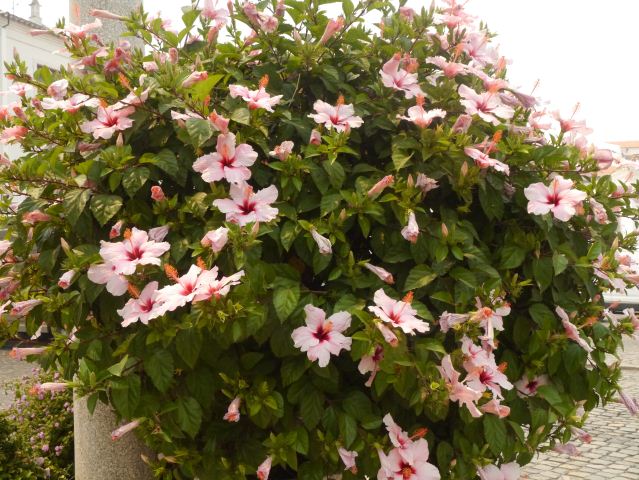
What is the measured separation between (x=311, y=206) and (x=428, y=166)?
36 cm

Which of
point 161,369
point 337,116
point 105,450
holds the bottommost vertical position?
point 105,450

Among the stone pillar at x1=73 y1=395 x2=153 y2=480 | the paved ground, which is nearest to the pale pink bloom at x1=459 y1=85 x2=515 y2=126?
the stone pillar at x1=73 y1=395 x2=153 y2=480

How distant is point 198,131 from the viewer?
6.04 ft

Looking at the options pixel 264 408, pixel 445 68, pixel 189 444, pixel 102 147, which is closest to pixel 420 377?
pixel 264 408

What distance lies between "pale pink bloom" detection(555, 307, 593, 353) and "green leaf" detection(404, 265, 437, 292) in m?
0.42

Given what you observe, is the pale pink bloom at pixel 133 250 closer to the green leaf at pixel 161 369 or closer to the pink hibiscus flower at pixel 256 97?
the green leaf at pixel 161 369

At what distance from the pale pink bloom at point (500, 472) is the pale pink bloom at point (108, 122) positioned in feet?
4.56

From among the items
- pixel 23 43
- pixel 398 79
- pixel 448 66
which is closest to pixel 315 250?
pixel 398 79

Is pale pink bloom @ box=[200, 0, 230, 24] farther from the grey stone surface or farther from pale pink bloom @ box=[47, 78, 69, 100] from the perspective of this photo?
the grey stone surface

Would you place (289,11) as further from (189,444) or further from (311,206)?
(189,444)

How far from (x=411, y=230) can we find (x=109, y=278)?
79 cm

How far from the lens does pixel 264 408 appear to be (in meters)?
1.88

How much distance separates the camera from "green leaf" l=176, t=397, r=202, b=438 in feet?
6.04

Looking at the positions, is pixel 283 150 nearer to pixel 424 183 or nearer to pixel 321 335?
pixel 424 183
